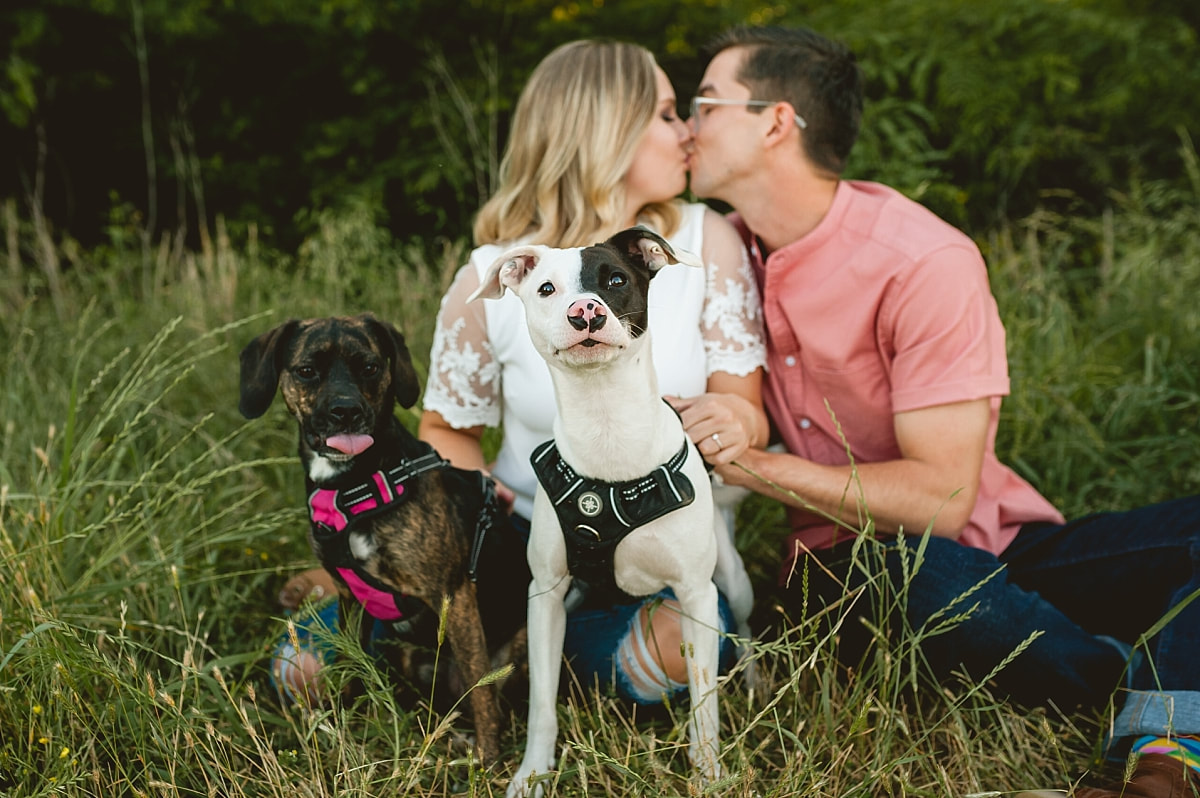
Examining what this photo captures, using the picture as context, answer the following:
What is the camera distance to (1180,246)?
5184 millimetres

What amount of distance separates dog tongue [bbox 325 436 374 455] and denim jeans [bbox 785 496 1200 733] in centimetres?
128

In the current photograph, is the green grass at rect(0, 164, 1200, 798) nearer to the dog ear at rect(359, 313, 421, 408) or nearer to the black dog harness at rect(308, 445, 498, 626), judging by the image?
the black dog harness at rect(308, 445, 498, 626)

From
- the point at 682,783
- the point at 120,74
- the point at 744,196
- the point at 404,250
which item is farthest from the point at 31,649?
the point at 120,74

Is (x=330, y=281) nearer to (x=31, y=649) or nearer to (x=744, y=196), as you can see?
(x=744, y=196)

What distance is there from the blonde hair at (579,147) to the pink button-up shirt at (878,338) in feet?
1.64

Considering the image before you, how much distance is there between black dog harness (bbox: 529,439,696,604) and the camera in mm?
2148

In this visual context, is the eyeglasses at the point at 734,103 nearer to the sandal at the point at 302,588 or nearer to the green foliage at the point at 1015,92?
the sandal at the point at 302,588

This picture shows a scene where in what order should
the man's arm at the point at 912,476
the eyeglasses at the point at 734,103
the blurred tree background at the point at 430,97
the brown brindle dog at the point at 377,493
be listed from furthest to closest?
the blurred tree background at the point at 430,97, the eyeglasses at the point at 734,103, the man's arm at the point at 912,476, the brown brindle dog at the point at 377,493

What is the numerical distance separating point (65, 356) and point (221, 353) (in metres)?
0.80

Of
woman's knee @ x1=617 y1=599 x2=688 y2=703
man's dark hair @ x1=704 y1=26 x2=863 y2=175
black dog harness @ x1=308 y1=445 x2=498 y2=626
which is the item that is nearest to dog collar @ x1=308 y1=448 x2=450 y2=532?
black dog harness @ x1=308 y1=445 x2=498 y2=626

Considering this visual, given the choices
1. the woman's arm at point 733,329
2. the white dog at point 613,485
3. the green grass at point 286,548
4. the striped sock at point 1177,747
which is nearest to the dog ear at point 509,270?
the white dog at point 613,485

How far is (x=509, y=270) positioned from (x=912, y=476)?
1.31 metres

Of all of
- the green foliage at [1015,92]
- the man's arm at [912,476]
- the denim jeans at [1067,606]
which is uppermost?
the green foliage at [1015,92]

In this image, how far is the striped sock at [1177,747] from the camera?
78.7 inches
